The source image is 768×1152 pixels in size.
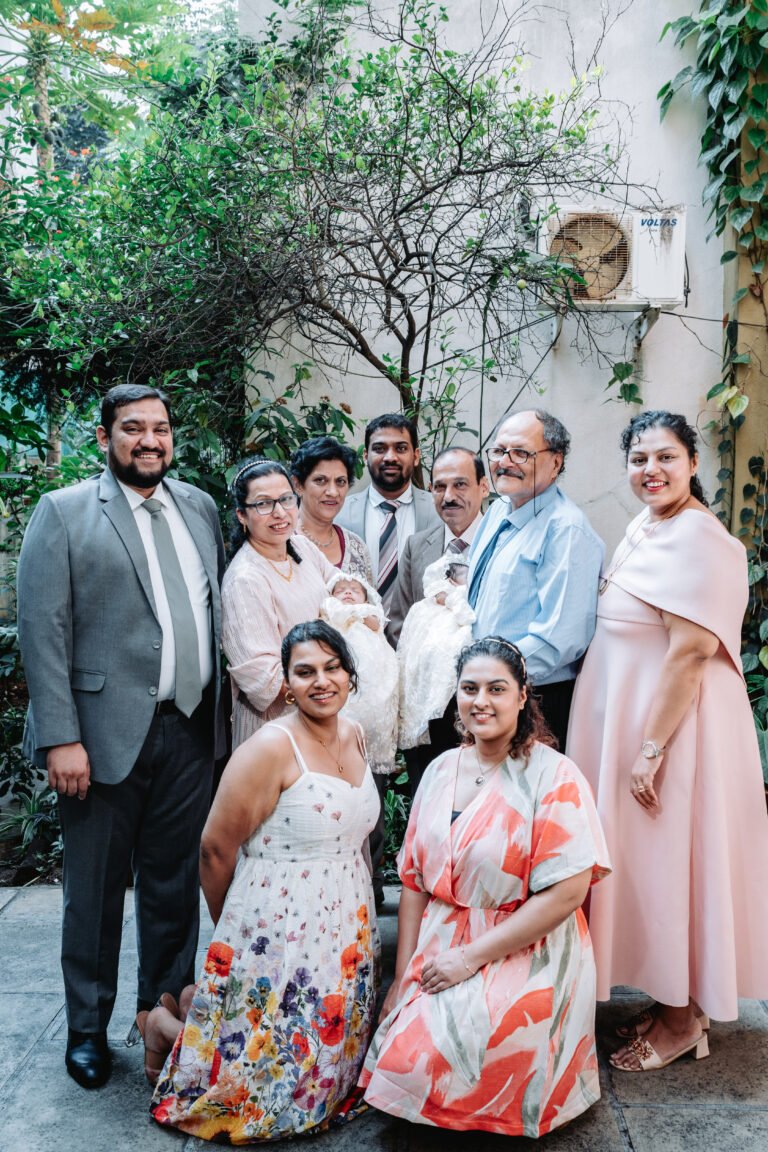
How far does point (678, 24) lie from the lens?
4762 millimetres

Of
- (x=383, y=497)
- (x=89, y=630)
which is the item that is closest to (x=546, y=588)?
(x=383, y=497)

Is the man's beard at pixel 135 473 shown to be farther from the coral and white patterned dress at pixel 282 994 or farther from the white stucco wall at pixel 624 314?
the white stucco wall at pixel 624 314

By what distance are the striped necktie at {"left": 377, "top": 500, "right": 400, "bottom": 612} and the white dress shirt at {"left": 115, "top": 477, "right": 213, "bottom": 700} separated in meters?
0.92

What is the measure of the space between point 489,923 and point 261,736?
72 cm

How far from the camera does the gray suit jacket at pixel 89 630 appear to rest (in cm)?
258

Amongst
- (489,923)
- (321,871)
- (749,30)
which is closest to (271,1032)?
(321,871)

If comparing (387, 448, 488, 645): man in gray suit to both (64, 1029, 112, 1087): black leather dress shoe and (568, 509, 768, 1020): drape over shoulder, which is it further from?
(64, 1029, 112, 1087): black leather dress shoe

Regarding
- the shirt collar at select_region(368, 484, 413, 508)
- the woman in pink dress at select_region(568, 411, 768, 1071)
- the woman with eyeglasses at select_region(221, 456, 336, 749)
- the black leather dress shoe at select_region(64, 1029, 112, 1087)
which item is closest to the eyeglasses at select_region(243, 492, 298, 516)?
the woman with eyeglasses at select_region(221, 456, 336, 749)

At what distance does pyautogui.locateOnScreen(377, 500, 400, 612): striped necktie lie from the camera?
12.1 ft

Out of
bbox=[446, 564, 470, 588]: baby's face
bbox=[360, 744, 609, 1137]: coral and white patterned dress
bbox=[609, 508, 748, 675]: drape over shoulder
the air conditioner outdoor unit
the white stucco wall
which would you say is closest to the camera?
bbox=[360, 744, 609, 1137]: coral and white patterned dress

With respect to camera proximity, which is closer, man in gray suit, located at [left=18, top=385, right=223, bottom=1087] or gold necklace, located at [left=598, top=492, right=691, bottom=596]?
man in gray suit, located at [left=18, top=385, right=223, bottom=1087]

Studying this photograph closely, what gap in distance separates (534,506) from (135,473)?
3.76ft

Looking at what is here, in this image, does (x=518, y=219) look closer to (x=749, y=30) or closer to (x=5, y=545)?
(x=749, y=30)

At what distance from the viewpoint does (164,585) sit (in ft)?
9.12
